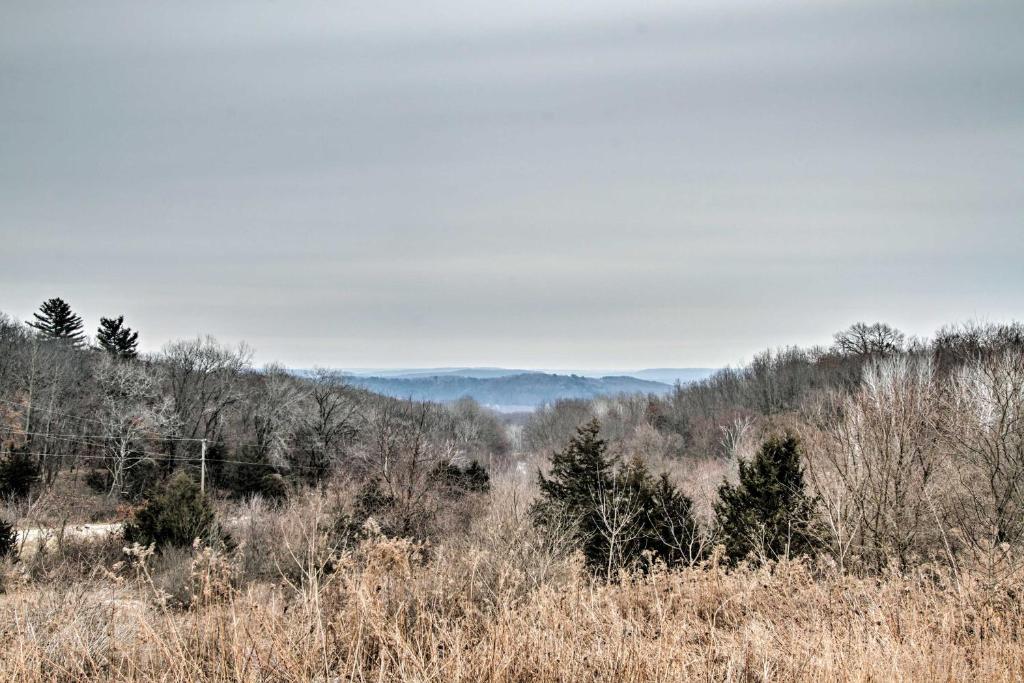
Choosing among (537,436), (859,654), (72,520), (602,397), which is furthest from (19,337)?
(602,397)

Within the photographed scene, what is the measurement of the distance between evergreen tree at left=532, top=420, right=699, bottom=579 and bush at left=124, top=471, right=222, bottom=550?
1165 centimetres

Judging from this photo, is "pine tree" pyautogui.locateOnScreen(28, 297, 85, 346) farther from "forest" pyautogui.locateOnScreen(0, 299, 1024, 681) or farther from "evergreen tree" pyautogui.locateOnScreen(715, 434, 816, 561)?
"evergreen tree" pyautogui.locateOnScreen(715, 434, 816, 561)

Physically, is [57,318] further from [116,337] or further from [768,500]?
[768,500]

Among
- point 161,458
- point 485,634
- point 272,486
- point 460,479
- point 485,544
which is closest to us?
point 485,634

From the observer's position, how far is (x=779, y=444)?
20406mm

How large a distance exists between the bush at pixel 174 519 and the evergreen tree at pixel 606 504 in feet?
38.2

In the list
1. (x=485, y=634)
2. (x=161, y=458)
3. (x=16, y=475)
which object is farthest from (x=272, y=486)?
(x=485, y=634)

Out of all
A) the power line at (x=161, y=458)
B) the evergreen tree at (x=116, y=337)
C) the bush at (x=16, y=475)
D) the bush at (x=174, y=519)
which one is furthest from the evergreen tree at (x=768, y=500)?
the evergreen tree at (x=116, y=337)

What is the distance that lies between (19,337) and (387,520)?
38.9 m

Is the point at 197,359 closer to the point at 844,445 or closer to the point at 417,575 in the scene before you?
the point at 844,445

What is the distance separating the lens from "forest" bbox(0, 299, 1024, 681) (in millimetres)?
4219

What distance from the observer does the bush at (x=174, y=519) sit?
22.2 metres

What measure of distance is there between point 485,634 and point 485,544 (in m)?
7.25

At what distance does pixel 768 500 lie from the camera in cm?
1948
